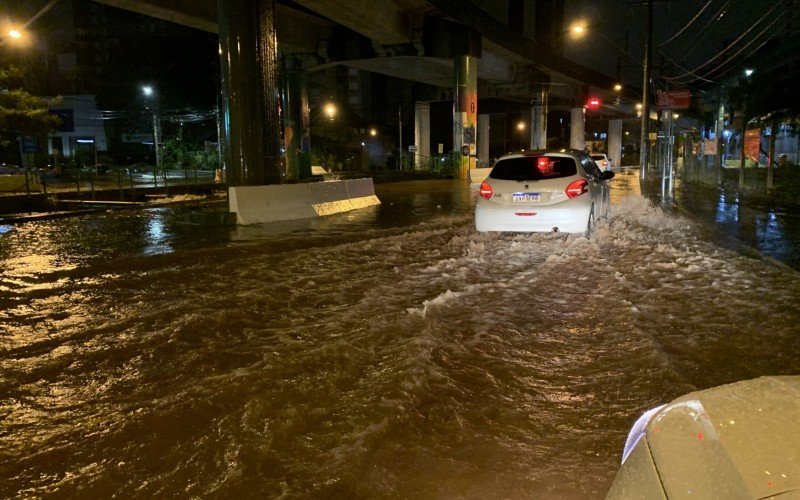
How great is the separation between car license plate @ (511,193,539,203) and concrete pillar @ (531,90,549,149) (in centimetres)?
3675

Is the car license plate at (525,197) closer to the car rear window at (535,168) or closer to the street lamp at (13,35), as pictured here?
the car rear window at (535,168)

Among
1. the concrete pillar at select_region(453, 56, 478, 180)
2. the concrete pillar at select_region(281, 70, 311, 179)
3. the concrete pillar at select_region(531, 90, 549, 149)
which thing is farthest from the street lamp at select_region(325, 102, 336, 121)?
the concrete pillar at select_region(453, 56, 478, 180)

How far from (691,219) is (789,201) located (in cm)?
719

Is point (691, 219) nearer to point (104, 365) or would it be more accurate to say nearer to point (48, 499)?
point (104, 365)

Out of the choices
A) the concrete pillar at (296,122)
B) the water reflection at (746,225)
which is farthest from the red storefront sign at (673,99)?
the concrete pillar at (296,122)

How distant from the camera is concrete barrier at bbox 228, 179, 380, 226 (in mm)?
14766

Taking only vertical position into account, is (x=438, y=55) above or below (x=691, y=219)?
above

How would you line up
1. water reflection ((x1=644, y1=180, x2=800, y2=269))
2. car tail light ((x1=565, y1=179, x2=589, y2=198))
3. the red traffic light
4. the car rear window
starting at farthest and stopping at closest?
the red traffic light < the car rear window < car tail light ((x1=565, y1=179, x2=589, y2=198)) < water reflection ((x1=644, y1=180, x2=800, y2=269))

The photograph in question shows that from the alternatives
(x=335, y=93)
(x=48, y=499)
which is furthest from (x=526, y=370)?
(x=335, y=93)

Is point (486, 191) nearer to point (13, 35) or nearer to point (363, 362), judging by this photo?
point (363, 362)

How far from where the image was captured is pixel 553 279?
320 inches

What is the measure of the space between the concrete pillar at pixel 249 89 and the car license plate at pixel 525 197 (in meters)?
8.13

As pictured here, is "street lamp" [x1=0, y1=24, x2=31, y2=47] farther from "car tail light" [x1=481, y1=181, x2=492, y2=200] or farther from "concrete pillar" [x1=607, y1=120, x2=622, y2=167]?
"concrete pillar" [x1=607, y1=120, x2=622, y2=167]

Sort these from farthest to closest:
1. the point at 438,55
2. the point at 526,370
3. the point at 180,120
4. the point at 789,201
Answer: the point at 180,120
the point at 438,55
the point at 789,201
the point at 526,370
